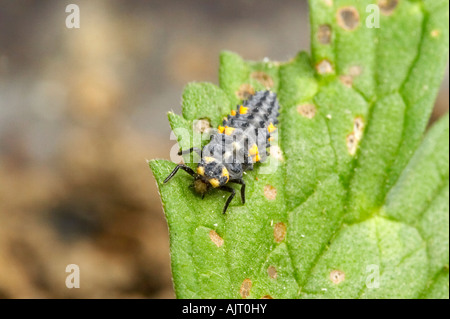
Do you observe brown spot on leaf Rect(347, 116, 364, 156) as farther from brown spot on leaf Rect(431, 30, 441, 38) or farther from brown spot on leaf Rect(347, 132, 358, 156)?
brown spot on leaf Rect(431, 30, 441, 38)

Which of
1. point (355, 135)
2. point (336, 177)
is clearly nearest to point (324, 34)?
point (355, 135)

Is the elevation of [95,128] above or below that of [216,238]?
above

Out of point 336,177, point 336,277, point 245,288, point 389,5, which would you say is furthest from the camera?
point 389,5

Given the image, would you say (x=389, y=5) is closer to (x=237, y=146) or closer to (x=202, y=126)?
(x=237, y=146)

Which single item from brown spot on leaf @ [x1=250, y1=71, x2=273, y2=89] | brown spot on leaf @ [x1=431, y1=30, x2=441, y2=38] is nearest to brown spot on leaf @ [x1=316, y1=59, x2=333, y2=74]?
brown spot on leaf @ [x1=250, y1=71, x2=273, y2=89]

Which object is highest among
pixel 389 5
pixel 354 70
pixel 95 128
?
pixel 389 5

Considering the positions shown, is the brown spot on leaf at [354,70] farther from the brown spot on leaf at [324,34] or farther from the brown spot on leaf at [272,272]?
the brown spot on leaf at [272,272]
